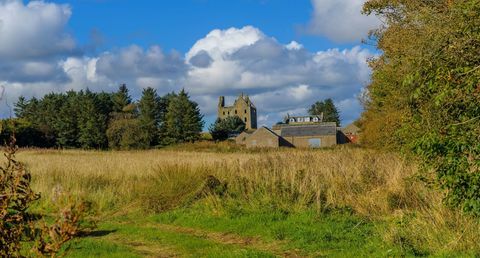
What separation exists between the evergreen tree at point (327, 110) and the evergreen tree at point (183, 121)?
52.6 meters

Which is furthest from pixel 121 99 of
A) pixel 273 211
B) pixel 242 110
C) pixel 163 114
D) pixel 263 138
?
pixel 273 211

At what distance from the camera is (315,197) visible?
38.5 feet

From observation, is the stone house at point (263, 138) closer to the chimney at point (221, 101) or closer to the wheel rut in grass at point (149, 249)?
the chimney at point (221, 101)

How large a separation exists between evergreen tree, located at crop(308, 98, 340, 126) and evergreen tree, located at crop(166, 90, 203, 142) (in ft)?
173

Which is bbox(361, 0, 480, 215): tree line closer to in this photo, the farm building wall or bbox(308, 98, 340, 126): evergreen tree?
the farm building wall

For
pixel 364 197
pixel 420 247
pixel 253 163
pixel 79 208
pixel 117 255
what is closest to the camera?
pixel 79 208

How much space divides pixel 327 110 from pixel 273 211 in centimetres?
11571

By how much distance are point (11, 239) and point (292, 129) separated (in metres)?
78.4

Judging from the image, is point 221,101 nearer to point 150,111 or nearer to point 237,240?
point 150,111

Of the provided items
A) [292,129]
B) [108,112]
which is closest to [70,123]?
[108,112]

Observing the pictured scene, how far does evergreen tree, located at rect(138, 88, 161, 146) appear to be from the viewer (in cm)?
7250

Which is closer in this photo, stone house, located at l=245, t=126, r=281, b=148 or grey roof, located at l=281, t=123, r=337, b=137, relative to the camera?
stone house, located at l=245, t=126, r=281, b=148

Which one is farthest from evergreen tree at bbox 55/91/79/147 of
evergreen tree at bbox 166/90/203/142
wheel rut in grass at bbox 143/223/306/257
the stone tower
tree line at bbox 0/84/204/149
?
wheel rut in grass at bbox 143/223/306/257

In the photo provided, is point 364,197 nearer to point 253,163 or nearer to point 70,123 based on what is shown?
point 253,163
